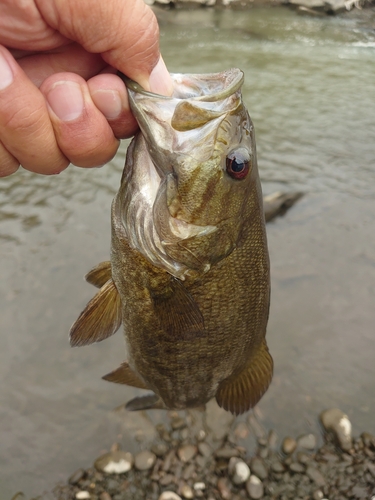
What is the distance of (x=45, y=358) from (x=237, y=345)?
2754mm

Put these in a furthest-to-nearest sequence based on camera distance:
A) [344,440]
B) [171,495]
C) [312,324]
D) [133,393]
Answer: [312,324]
[133,393]
[344,440]
[171,495]

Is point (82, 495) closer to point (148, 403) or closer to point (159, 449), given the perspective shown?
point (159, 449)

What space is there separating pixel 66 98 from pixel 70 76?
94 mm

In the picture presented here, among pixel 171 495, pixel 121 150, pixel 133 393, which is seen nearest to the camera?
pixel 171 495

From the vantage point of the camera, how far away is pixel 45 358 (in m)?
4.39

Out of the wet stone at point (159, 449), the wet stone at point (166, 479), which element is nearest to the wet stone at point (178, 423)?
the wet stone at point (159, 449)

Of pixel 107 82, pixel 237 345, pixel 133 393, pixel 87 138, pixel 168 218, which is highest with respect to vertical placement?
pixel 107 82

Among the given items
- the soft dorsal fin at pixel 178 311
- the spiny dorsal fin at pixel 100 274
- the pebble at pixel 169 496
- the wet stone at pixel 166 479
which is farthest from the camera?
the wet stone at pixel 166 479

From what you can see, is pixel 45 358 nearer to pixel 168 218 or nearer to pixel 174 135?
pixel 168 218

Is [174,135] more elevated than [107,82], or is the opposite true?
[107,82]

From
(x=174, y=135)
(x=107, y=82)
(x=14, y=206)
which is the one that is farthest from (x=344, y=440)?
(x=14, y=206)

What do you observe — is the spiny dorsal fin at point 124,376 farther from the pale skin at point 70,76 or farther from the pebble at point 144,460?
the pale skin at point 70,76

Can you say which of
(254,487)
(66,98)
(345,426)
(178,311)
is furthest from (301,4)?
(178,311)

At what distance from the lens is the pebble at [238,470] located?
3.47 m
